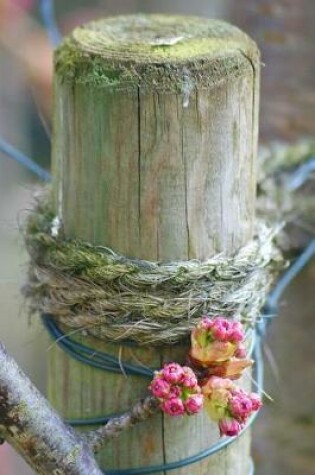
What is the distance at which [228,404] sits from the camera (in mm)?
1082

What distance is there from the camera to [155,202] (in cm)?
115

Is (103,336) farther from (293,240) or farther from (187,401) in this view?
(293,240)

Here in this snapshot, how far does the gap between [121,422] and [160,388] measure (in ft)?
0.28

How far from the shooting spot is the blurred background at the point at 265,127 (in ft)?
9.12

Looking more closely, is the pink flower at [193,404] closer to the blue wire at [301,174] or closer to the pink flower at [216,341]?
the pink flower at [216,341]

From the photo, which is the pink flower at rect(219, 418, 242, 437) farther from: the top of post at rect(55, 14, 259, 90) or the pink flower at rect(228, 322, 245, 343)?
the top of post at rect(55, 14, 259, 90)

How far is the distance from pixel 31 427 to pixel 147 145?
33cm

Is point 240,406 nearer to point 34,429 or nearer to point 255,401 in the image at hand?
point 255,401

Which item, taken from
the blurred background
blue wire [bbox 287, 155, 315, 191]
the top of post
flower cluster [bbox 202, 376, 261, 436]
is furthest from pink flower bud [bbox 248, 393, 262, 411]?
blue wire [bbox 287, 155, 315, 191]

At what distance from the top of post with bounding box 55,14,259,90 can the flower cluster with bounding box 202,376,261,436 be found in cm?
33

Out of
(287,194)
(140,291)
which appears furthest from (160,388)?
(287,194)

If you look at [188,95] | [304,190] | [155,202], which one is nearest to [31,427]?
Result: [155,202]

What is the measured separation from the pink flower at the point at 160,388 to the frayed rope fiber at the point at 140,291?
0.09m

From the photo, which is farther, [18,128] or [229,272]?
[18,128]
